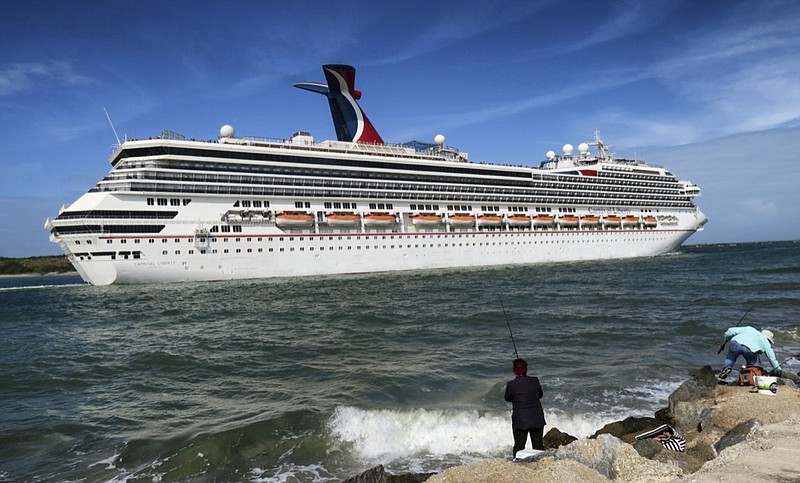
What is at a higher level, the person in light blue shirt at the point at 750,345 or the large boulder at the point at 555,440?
the person in light blue shirt at the point at 750,345

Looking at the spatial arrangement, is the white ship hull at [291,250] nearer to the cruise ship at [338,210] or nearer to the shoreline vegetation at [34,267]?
the cruise ship at [338,210]

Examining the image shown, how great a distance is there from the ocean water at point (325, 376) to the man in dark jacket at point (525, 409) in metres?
1.67

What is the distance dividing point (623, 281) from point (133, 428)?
30.8m

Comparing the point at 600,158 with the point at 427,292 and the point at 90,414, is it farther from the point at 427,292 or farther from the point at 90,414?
the point at 90,414

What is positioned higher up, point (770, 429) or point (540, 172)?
point (540, 172)

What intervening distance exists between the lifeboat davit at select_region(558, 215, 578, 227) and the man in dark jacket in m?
53.7

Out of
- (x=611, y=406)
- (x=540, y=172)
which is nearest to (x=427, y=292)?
(x=611, y=406)

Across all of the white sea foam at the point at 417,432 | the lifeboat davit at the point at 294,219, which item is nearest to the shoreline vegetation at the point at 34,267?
the lifeboat davit at the point at 294,219

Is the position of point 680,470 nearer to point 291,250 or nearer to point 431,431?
point 431,431

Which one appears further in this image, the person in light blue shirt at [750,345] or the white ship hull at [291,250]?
the white ship hull at [291,250]

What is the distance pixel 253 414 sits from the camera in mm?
9023

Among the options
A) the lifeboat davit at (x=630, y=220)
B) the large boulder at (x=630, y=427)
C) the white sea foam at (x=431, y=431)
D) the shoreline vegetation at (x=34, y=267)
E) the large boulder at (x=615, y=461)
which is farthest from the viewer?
the shoreline vegetation at (x=34, y=267)

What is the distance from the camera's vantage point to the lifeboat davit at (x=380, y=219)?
4417 cm

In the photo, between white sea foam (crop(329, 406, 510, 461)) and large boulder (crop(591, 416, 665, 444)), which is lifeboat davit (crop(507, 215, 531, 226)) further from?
large boulder (crop(591, 416, 665, 444))
